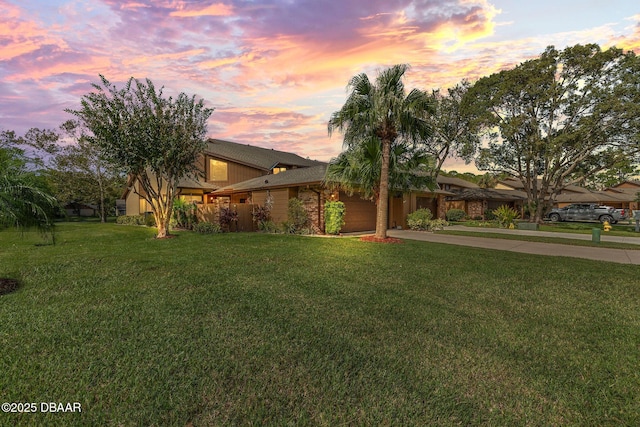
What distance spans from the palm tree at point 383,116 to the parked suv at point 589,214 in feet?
95.9

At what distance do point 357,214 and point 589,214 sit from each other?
95.4 feet

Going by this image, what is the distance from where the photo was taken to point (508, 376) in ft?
9.39

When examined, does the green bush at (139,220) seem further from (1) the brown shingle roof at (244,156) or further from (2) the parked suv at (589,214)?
(2) the parked suv at (589,214)

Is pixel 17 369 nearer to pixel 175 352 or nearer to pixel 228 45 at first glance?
pixel 175 352

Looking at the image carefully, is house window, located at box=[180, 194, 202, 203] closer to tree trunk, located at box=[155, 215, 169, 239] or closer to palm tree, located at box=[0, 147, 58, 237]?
tree trunk, located at box=[155, 215, 169, 239]

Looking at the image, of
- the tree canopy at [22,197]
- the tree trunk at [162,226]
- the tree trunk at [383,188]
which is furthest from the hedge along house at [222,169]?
the tree canopy at [22,197]

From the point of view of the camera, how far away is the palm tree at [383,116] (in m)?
11.2

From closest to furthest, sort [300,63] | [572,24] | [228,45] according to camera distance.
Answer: [572,24], [228,45], [300,63]

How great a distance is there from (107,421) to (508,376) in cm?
355

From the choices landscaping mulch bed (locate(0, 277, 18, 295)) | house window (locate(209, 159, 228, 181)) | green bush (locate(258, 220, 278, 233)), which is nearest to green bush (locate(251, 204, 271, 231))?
green bush (locate(258, 220, 278, 233))

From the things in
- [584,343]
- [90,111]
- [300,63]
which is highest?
[300,63]

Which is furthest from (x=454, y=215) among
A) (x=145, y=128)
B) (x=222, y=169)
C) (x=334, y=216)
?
(x=145, y=128)

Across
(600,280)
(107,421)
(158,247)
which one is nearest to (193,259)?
(158,247)

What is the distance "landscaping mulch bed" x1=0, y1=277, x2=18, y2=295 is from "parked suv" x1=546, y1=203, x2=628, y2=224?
40.9m
